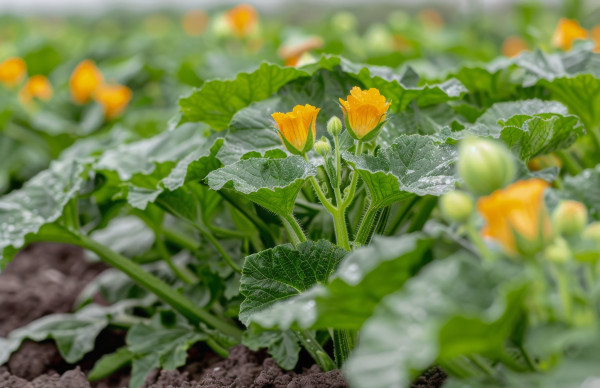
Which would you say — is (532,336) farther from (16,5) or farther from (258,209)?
(16,5)

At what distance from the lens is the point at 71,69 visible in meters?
2.99

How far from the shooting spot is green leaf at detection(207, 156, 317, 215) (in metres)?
0.91

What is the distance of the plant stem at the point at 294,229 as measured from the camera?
1.01m

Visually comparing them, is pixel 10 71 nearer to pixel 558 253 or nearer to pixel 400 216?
pixel 400 216

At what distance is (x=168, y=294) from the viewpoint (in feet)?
4.33

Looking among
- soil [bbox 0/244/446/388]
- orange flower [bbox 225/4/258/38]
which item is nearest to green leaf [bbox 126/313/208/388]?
soil [bbox 0/244/446/388]

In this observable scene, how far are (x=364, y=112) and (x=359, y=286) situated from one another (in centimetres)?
32

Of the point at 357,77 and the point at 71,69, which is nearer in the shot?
the point at 357,77

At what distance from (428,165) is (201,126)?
30.1 inches

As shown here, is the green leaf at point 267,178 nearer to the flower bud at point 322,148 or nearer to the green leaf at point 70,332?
the flower bud at point 322,148

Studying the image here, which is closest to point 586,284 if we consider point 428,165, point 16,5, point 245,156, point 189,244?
point 428,165

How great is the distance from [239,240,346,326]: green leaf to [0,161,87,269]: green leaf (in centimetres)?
49

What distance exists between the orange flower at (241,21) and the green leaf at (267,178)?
159 cm

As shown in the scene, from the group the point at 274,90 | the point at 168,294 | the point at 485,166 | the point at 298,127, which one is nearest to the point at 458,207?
the point at 485,166
